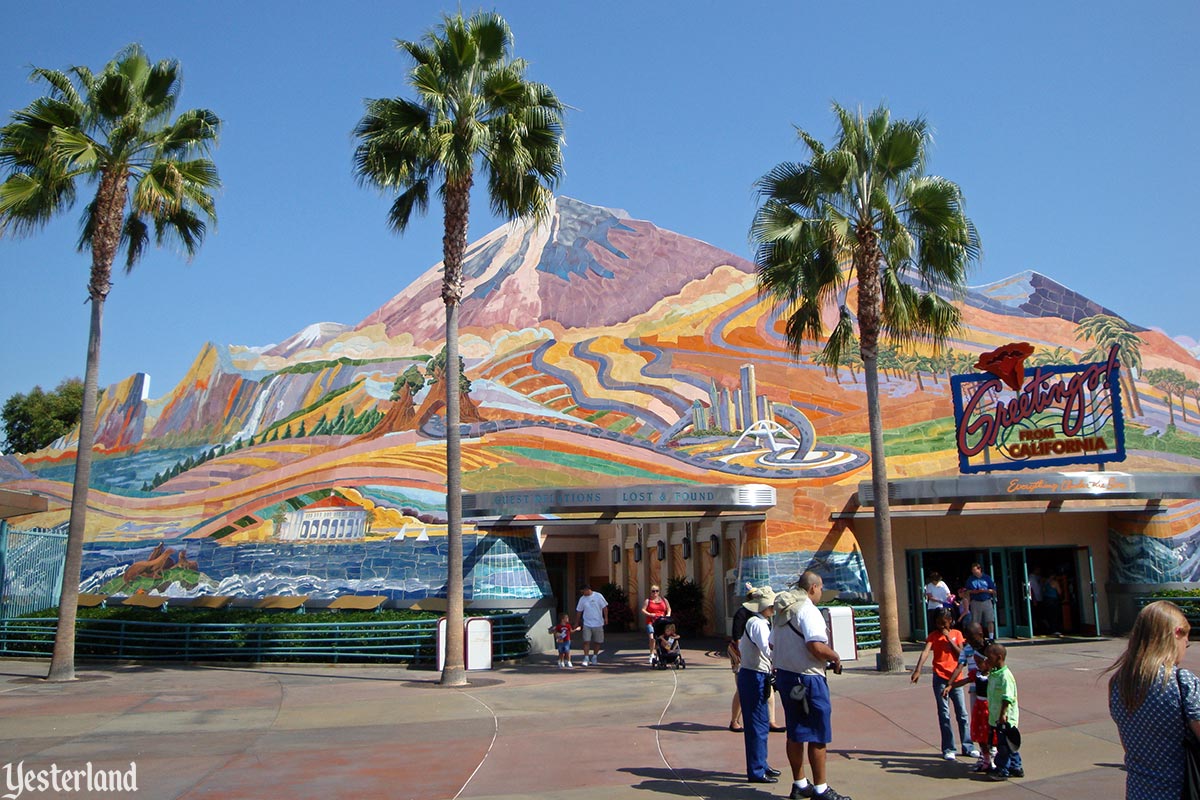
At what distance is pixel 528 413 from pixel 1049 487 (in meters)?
18.9

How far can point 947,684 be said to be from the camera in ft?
30.7

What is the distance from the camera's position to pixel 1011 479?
21.2 m

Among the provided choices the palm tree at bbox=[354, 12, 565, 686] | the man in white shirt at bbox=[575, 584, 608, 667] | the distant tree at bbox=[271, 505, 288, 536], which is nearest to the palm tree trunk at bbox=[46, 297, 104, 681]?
the palm tree at bbox=[354, 12, 565, 686]

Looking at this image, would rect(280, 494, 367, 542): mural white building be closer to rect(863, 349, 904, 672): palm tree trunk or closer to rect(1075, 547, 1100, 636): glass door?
rect(863, 349, 904, 672): palm tree trunk

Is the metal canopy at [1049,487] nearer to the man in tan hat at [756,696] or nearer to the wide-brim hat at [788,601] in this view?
the man in tan hat at [756,696]

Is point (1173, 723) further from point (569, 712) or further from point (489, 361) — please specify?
point (489, 361)

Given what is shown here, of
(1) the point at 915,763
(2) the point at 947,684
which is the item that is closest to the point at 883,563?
(2) the point at 947,684

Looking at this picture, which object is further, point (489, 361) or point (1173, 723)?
point (489, 361)

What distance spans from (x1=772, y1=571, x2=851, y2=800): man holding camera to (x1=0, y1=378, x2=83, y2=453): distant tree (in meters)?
61.7

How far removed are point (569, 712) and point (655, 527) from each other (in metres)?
17.1

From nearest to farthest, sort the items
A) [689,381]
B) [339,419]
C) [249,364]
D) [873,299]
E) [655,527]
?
[873,299] → [655,527] → [689,381] → [339,419] → [249,364]

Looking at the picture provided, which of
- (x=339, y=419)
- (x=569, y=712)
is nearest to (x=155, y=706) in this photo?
(x=569, y=712)

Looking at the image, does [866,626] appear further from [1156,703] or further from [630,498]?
[1156,703]

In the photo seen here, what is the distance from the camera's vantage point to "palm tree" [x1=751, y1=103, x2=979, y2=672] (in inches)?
687
